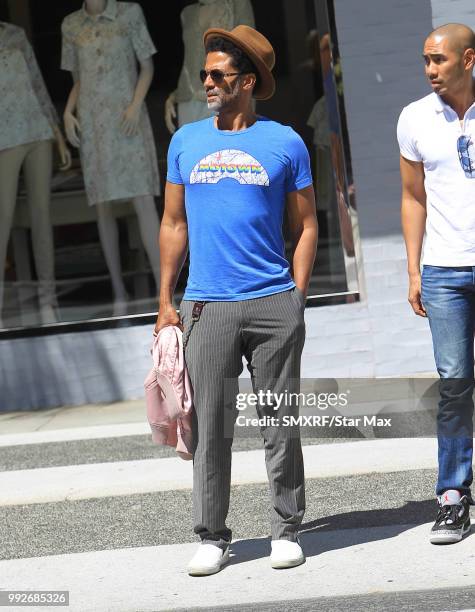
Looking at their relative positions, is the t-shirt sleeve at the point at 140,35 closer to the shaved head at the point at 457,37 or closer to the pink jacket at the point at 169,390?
the shaved head at the point at 457,37

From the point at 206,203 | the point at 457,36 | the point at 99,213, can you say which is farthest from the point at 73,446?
the point at 457,36

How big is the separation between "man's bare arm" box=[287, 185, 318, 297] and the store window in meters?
3.81

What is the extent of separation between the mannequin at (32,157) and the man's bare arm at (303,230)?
4.59m

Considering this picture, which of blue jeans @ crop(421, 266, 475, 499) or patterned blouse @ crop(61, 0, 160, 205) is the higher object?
patterned blouse @ crop(61, 0, 160, 205)

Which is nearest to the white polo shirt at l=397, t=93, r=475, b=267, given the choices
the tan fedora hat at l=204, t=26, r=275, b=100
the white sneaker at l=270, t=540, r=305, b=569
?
the tan fedora hat at l=204, t=26, r=275, b=100

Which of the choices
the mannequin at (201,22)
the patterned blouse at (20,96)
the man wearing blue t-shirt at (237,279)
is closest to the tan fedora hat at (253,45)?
the man wearing blue t-shirt at (237,279)

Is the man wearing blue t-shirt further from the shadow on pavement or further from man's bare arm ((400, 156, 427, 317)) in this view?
man's bare arm ((400, 156, 427, 317))

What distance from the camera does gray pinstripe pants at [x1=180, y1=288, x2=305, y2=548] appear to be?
4.77 meters

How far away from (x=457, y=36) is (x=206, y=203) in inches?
45.0

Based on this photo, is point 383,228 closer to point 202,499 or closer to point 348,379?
point 348,379

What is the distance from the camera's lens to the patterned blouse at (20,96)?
9.08 metres

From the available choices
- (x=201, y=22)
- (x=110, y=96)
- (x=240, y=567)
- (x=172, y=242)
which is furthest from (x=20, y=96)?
(x=240, y=567)

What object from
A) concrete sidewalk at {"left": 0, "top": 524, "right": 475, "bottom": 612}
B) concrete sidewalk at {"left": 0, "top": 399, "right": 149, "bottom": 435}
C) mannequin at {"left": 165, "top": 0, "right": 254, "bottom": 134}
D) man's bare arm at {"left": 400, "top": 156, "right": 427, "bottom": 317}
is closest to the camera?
concrete sidewalk at {"left": 0, "top": 524, "right": 475, "bottom": 612}

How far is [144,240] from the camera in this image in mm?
9297
